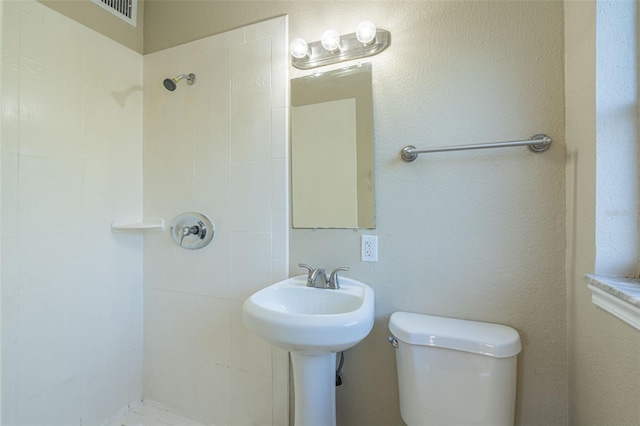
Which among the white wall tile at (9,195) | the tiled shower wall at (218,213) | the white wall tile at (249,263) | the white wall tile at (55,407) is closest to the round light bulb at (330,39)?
the tiled shower wall at (218,213)

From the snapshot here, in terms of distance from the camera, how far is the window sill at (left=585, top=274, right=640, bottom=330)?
70cm

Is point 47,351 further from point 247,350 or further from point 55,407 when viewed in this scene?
point 247,350

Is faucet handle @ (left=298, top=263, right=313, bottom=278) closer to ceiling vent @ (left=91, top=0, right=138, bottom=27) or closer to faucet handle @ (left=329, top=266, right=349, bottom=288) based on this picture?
faucet handle @ (left=329, top=266, right=349, bottom=288)

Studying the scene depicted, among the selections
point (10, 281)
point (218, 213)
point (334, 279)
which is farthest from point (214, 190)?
point (10, 281)

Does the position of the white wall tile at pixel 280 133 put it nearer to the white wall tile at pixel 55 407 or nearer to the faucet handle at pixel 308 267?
the faucet handle at pixel 308 267

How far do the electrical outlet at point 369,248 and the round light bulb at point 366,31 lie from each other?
2.68ft

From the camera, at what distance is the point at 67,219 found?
4.48 feet

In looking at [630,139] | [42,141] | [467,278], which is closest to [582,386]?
[467,278]

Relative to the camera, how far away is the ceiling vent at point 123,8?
59.6 inches

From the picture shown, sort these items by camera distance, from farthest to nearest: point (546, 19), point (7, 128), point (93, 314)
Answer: point (93, 314), point (7, 128), point (546, 19)

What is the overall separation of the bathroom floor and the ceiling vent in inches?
86.7

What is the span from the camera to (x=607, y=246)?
2.83ft

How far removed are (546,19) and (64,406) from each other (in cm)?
259

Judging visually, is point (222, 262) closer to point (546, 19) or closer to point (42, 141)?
point (42, 141)
